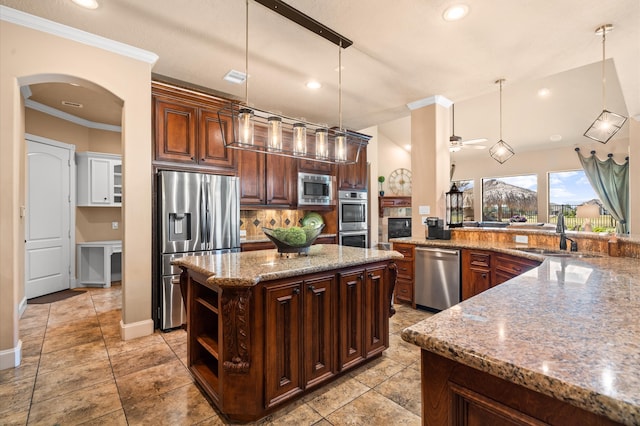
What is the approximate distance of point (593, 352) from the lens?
28.5 inches

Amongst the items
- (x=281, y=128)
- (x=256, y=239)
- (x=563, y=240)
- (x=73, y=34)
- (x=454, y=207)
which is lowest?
(x=256, y=239)

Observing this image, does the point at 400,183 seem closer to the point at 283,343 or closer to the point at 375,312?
the point at 375,312

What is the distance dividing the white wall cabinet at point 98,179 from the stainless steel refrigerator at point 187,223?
114 inches

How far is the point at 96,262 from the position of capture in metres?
5.25

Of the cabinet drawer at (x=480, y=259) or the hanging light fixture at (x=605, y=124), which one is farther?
the cabinet drawer at (x=480, y=259)

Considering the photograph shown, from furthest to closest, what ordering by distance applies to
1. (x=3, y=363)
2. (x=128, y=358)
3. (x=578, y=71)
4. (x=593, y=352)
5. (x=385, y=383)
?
1. (x=578, y=71)
2. (x=128, y=358)
3. (x=3, y=363)
4. (x=385, y=383)
5. (x=593, y=352)

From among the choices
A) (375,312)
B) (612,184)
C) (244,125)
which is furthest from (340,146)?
(612,184)

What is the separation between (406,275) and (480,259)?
96 cm

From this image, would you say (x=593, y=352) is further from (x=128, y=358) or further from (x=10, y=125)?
(x=10, y=125)

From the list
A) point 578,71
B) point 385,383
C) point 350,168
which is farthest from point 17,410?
point 578,71

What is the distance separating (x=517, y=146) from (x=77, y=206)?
9538 mm

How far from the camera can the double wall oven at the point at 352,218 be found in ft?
16.8

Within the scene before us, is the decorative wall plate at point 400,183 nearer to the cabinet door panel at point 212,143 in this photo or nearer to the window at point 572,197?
the window at point 572,197

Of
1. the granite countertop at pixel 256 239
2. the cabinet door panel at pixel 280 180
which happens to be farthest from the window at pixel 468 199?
the cabinet door panel at pixel 280 180
